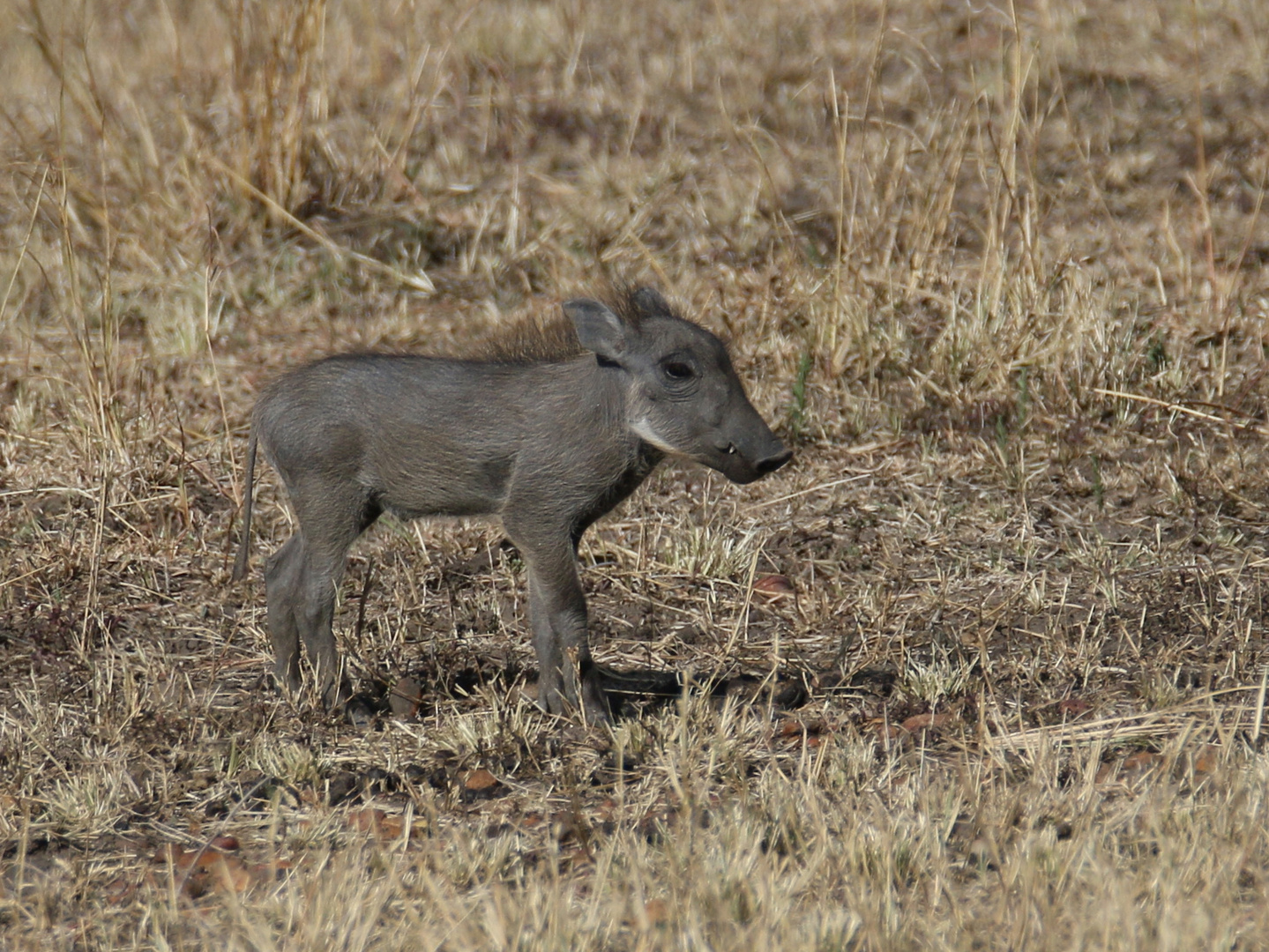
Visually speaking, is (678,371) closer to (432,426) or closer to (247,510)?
(432,426)

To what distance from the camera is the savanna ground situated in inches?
126

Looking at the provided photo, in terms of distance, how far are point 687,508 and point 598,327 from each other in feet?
5.86

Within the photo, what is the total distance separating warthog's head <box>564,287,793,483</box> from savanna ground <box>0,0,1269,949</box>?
606mm

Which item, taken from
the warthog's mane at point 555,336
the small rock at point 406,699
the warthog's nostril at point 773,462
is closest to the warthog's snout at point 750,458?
the warthog's nostril at point 773,462

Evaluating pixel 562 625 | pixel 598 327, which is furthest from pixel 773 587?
pixel 598 327

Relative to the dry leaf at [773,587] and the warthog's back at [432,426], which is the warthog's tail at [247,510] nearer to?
the warthog's back at [432,426]

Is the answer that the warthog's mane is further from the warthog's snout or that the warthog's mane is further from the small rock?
the small rock

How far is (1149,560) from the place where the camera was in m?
5.25

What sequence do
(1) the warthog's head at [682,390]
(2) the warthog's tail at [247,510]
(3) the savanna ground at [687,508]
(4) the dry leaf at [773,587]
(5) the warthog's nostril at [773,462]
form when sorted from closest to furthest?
(3) the savanna ground at [687,508], (5) the warthog's nostril at [773,462], (1) the warthog's head at [682,390], (2) the warthog's tail at [247,510], (4) the dry leaf at [773,587]

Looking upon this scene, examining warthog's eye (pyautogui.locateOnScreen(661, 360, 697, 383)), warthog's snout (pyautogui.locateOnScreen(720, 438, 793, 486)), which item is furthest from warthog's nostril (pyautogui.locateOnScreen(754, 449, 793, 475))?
warthog's eye (pyautogui.locateOnScreen(661, 360, 697, 383))

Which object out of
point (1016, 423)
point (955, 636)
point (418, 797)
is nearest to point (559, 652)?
point (418, 797)

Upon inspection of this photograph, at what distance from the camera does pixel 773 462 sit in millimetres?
3928

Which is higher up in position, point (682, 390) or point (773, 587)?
point (682, 390)

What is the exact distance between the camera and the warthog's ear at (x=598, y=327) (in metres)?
4.13
